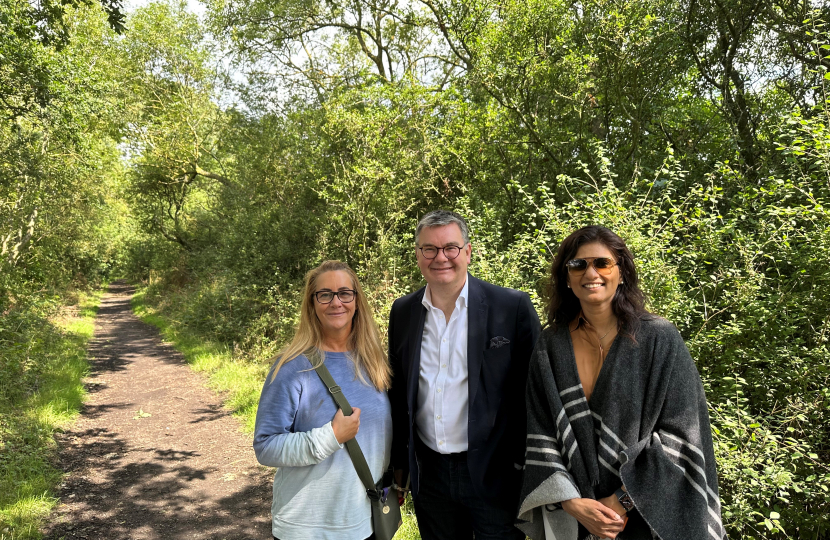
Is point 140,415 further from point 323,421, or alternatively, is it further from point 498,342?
point 498,342

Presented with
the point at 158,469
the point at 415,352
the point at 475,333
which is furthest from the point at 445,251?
the point at 158,469

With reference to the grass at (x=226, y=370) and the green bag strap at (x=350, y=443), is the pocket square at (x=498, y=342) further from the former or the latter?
the grass at (x=226, y=370)

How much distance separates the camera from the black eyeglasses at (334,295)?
2.49 m

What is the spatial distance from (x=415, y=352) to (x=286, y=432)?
75cm

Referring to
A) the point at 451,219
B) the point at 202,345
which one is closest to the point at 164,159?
the point at 202,345

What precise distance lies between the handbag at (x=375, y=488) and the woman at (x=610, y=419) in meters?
0.63

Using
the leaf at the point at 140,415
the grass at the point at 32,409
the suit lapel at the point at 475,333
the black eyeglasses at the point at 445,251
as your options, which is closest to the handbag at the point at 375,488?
the suit lapel at the point at 475,333

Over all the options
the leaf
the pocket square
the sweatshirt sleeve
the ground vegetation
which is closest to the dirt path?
the leaf

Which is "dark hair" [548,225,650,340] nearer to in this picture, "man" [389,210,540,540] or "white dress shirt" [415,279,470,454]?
"man" [389,210,540,540]

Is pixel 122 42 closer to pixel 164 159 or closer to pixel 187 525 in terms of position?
pixel 164 159

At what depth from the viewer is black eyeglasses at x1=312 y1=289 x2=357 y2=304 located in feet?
8.17

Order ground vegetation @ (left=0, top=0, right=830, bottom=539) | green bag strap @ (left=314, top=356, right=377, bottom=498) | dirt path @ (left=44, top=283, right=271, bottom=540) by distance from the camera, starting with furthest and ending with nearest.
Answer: dirt path @ (left=44, top=283, right=271, bottom=540), ground vegetation @ (left=0, top=0, right=830, bottom=539), green bag strap @ (left=314, top=356, right=377, bottom=498)

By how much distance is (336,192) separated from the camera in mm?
10328

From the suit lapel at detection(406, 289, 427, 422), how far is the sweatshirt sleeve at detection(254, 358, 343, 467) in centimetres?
48
